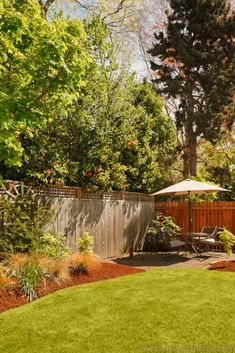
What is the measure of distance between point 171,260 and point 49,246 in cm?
378

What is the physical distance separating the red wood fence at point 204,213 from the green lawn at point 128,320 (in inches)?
281

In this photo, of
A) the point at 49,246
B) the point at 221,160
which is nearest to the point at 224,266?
the point at 49,246

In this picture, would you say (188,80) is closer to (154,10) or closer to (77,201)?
(154,10)

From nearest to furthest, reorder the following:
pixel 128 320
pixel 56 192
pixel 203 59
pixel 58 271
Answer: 1. pixel 128 320
2. pixel 58 271
3. pixel 56 192
4. pixel 203 59

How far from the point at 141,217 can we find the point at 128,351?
31.7ft

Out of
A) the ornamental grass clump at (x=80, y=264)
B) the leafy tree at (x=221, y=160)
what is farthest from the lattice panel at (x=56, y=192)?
the leafy tree at (x=221, y=160)

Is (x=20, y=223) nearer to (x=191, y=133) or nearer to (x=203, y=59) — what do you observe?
(x=191, y=133)

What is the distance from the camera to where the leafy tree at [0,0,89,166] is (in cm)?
575

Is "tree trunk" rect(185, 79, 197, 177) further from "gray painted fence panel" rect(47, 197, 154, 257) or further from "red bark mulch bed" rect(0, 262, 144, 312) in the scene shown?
"red bark mulch bed" rect(0, 262, 144, 312)

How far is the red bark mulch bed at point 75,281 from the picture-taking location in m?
5.84

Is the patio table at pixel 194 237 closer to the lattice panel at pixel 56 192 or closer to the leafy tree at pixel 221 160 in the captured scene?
the lattice panel at pixel 56 192

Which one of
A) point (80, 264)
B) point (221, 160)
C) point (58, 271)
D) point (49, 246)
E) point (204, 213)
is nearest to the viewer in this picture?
point (58, 271)

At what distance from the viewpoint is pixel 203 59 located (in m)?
17.6

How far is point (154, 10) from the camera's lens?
21.5 m
